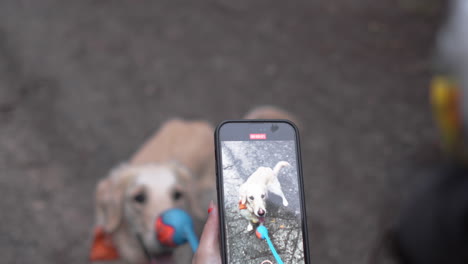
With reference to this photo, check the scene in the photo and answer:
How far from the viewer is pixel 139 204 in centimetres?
157

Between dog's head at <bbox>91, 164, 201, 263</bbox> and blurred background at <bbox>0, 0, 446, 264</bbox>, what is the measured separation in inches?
21.5

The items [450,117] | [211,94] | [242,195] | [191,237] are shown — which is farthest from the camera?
[211,94]

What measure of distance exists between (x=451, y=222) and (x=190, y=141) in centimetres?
135

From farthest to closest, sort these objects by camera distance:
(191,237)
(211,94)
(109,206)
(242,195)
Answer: (211,94) → (109,206) → (191,237) → (242,195)

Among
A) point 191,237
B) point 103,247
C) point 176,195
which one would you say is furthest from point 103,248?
point 191,237

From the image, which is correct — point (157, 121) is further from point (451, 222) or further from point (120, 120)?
point (451, 222)

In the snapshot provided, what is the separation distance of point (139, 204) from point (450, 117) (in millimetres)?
2063

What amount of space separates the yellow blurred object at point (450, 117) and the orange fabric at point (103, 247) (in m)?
2.16

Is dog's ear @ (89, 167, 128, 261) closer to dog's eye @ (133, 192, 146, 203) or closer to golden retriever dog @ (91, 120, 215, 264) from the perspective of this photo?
golden retriever dog @ (91, 120, 215, 264)

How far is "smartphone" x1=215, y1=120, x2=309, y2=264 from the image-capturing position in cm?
86

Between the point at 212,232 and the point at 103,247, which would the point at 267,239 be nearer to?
the point at 212,232

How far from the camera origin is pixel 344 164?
8.47 feet

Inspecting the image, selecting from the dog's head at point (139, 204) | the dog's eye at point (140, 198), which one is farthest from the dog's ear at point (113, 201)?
the dog's eye at point (140, 198)

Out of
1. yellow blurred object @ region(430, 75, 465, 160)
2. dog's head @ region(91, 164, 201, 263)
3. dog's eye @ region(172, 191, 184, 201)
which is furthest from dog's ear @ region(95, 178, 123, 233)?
yellow blurred object @ region(430, 75, 465, 160)
